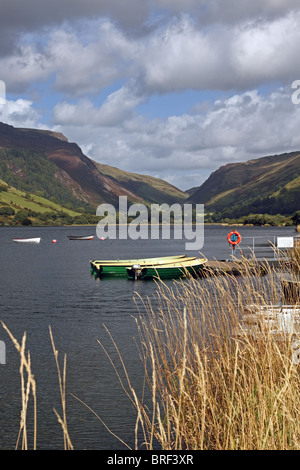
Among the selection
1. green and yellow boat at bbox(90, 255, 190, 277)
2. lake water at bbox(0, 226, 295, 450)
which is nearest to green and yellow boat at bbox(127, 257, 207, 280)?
lake water at bbox(0, 226, 295, 450)

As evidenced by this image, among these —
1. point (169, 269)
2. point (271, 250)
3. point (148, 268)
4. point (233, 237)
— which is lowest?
point (169, 269)

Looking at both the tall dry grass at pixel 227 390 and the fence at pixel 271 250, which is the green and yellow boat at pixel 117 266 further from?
the tall dry grass at pixel 227 390

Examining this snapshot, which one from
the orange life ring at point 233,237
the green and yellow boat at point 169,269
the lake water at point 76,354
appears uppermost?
the orange life ring at point 233,237

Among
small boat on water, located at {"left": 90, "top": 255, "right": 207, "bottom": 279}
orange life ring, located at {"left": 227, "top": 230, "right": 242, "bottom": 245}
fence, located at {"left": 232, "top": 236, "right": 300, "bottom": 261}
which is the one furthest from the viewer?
orange life ring, located at {"left": 227, "top": 230, "right": 242, "bottom": 245}

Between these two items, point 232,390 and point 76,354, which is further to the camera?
point 76,354

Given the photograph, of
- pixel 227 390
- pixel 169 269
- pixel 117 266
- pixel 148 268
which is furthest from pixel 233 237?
pixel 227 390

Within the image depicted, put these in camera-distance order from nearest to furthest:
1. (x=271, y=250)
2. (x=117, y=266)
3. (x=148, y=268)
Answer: (x=148, y=268) → (x=117, y=266) → (x=271, y=250)

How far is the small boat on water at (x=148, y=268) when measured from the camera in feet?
180

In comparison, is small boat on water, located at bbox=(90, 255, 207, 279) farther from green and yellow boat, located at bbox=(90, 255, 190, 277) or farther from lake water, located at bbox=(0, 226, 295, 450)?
lake water, located at bbox=(0, 226, 295, 450)

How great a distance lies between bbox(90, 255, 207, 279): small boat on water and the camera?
54812mm

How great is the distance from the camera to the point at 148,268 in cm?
5728

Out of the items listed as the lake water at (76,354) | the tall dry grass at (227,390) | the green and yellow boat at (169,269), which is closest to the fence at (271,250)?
the tall dry grass at (227,390)

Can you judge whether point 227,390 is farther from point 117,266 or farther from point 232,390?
point 117,266
